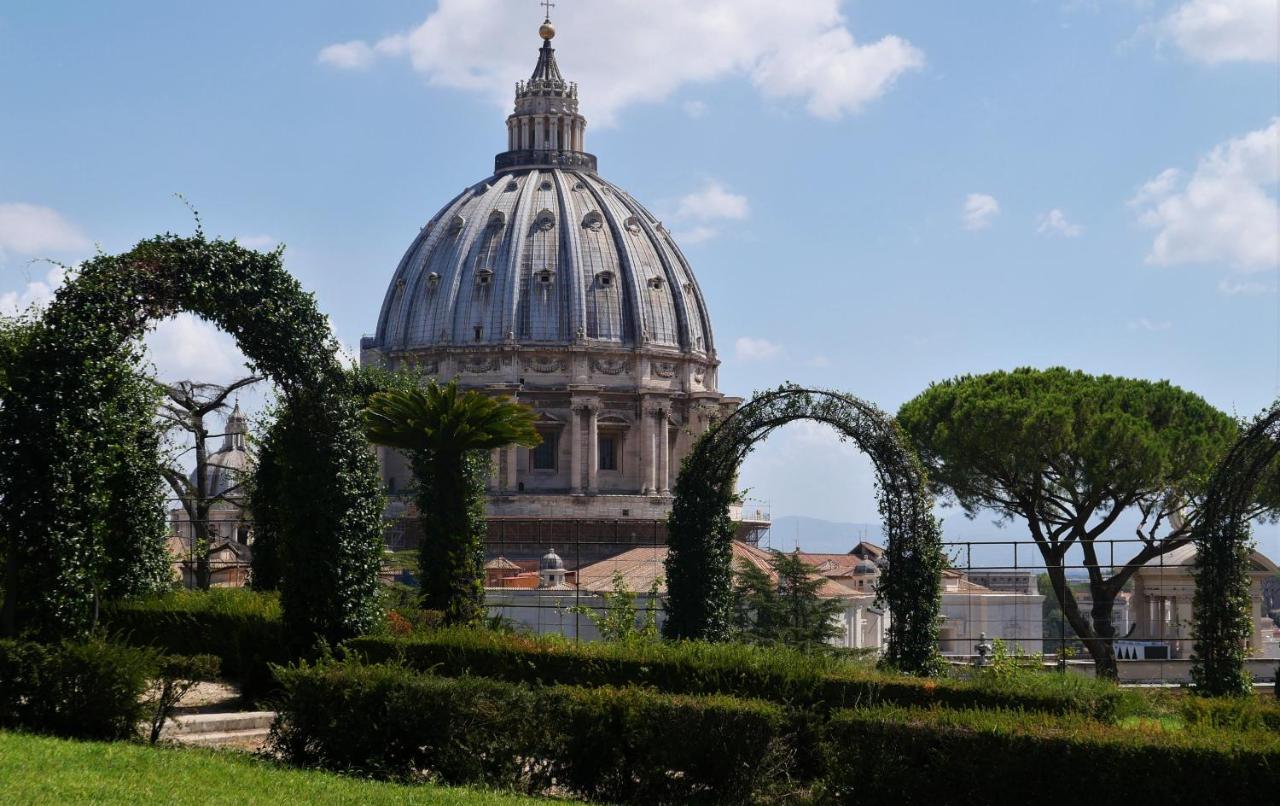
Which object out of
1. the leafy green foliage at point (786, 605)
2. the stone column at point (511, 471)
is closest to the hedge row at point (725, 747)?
the leafy green foliage at point (786, 605)

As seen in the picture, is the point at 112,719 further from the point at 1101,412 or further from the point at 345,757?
the point at 1101,412

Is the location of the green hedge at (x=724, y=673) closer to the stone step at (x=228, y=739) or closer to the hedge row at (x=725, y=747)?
the hedge row at (x=725, y=747)

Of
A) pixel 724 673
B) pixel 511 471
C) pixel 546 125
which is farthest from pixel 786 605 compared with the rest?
pixel 546 125

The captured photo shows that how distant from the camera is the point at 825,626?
3356cm

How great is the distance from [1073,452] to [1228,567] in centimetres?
1845

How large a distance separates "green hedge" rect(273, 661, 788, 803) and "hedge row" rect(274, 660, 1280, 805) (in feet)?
0.03

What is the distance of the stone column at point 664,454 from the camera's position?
80562mm

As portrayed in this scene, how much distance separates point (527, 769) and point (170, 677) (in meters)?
3.21

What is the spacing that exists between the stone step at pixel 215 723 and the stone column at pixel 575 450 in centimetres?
6363

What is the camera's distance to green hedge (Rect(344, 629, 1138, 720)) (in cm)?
1273

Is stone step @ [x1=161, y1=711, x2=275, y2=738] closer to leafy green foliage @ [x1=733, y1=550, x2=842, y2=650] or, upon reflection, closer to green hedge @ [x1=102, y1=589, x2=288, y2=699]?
green hedge @ [x1=102, y1=589, x2=288, y2=699]

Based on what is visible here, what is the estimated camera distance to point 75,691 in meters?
12.5

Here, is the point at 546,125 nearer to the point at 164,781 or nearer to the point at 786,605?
the point at 786,605

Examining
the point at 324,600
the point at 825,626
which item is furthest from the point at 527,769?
the point at 825,626
